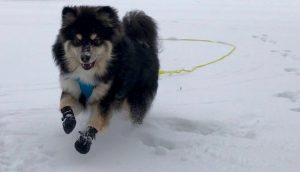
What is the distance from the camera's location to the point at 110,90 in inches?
146

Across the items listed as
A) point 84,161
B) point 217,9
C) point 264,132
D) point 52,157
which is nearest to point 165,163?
point 84,161

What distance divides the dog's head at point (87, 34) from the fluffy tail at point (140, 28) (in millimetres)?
692

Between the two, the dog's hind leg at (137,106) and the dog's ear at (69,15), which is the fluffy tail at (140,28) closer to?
the dog's hind leg at (137,106)

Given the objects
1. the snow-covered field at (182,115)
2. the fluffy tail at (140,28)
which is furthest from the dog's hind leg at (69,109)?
the fluffy tail at (140,28)

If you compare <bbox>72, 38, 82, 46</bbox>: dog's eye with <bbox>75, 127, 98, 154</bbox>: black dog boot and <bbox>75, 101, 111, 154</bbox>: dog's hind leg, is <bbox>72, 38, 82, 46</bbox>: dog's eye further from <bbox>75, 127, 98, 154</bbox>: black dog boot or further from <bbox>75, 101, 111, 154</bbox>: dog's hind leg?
<bbox>75, 127, 98, 154</bbox>: black dog boot

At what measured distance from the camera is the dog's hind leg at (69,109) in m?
3.47

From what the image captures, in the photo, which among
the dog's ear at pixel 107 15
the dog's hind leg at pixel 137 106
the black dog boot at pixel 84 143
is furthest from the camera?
the dog's hind leg at pixel 137 106

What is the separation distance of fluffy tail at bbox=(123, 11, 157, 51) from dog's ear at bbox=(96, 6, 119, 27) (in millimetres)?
646

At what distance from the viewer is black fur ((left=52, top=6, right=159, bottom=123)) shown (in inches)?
139

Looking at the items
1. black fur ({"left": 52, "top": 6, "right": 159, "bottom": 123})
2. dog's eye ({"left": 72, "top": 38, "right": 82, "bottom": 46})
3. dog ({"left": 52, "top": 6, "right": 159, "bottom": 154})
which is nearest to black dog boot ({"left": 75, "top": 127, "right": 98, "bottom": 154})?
dog ({"left": 52, "top": 6, "right": 159, "bottom": 154})

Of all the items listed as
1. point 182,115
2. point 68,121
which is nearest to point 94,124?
point 68,121

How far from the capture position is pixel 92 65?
11.6 ft

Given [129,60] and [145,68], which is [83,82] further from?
[145,68]

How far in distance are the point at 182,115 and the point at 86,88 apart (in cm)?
127
